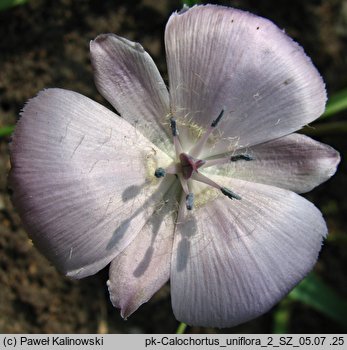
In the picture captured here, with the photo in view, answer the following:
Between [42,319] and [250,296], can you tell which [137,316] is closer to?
[42,319]

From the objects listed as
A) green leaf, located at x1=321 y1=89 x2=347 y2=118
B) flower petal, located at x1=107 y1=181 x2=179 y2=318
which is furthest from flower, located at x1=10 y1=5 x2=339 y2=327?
green leaf, located at x1=321 y1=89 x2=347 y2=118

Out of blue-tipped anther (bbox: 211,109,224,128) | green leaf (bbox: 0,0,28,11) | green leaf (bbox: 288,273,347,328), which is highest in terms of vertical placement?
blue-tipped anther (bbox: 211,109,224,128)

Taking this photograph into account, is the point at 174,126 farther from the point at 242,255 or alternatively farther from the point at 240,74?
the point at 242,255

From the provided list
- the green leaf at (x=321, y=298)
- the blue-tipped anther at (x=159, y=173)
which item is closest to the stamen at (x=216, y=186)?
the blue-tipped anther at (x=159, y=173)

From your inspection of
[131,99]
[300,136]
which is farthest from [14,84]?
[300,136]

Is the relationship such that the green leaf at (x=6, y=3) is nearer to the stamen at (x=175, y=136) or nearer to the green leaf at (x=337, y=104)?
the stamen at (x=175, y=136)

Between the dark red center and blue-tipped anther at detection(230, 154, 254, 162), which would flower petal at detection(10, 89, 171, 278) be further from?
blue-tipped anther at detection(230, 154, 254, 162)
